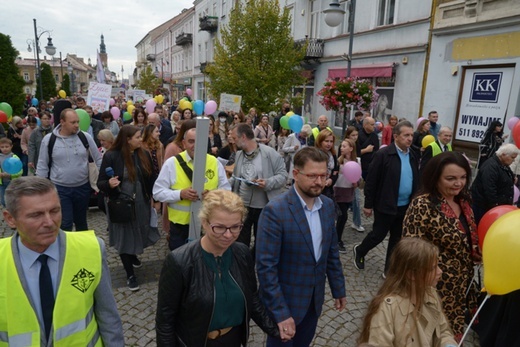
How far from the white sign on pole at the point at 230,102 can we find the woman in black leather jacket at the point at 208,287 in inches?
435

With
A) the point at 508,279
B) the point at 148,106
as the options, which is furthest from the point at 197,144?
the point at 148,106

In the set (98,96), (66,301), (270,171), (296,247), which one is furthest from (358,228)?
(98,96)

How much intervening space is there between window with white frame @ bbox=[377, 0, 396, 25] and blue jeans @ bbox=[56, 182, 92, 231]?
13.7m

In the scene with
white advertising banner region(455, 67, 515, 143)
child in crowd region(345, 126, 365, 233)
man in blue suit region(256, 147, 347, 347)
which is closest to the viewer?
man in blue suit region(256, 147, 347, 347)

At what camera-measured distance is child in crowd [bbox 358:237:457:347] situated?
1905 millimetres

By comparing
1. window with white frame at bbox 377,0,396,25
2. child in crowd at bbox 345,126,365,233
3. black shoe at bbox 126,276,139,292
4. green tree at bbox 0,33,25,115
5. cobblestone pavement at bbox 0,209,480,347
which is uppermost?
window with white frame at bbox 377,0,396,25

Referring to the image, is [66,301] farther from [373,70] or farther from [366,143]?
[373,70]

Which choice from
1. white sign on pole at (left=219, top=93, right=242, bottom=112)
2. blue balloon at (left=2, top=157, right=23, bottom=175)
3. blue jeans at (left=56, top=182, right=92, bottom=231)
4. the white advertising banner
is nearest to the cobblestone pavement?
blue jeans at (left=56, top=182, right=92, bottom=231)

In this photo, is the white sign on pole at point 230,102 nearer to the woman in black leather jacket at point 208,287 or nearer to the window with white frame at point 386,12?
the window with white frame at point 386,12

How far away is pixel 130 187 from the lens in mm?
4004

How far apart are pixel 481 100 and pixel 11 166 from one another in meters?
11.9

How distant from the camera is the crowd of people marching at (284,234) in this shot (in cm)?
190

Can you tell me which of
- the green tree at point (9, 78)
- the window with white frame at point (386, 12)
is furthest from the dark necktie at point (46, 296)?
the green tree at point (9, 78)

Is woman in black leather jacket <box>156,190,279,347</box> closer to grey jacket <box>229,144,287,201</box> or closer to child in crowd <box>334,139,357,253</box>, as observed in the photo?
grey jacket <box>229,144,287,201</box>
